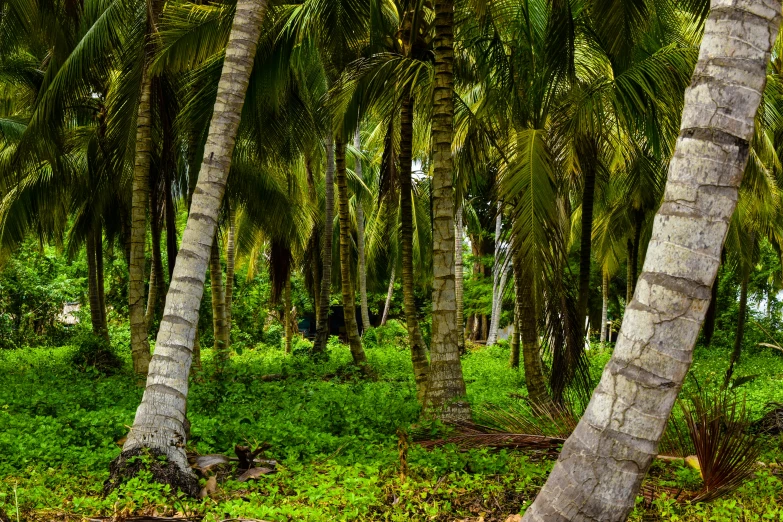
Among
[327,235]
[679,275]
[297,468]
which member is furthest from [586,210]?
[679,275]

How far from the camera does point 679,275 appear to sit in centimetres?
271

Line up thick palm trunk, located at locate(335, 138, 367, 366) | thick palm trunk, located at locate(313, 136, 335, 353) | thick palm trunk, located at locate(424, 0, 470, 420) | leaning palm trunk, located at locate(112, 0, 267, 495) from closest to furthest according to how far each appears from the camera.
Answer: leaning palm trunk, located at locate(112, 0, 267, 495)
thick palm trunk, located at locate(424, 0, 470, 420)
thick palm trunk, located at locate(335, 138, 367, 366)
thick palm trunk, located at locate(313, 136, 335, 353)

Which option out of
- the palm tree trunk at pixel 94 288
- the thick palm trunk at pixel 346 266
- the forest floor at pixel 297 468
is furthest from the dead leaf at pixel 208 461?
the palm tree trunk at pixel 94 288

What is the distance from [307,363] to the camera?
1447 cm

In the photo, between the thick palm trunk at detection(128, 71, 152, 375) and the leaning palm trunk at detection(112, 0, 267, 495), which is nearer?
the leaning palm trunk at detection(112, 0, 267, 495)

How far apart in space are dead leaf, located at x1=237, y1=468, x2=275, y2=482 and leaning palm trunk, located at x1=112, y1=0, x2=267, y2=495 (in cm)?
35

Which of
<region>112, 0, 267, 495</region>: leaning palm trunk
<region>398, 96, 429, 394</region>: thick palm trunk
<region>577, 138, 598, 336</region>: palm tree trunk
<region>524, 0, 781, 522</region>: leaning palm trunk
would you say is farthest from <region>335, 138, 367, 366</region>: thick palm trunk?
<region>524, 0, 781, 522</region>: leaning palm trunk

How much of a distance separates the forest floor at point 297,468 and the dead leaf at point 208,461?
120mm

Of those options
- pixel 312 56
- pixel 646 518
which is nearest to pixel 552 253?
pixel 646 518

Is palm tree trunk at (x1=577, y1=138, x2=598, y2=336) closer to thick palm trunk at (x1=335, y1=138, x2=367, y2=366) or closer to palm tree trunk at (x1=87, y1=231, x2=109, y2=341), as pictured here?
thick palm trunk at (x1=335, y1=138, x2=367, y2=366)

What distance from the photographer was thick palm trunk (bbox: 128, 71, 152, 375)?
369 inches

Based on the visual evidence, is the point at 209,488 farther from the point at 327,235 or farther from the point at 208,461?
the point at 327,235

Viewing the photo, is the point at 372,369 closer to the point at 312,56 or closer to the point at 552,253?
the point at 312,56

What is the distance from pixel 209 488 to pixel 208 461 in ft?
1.64
